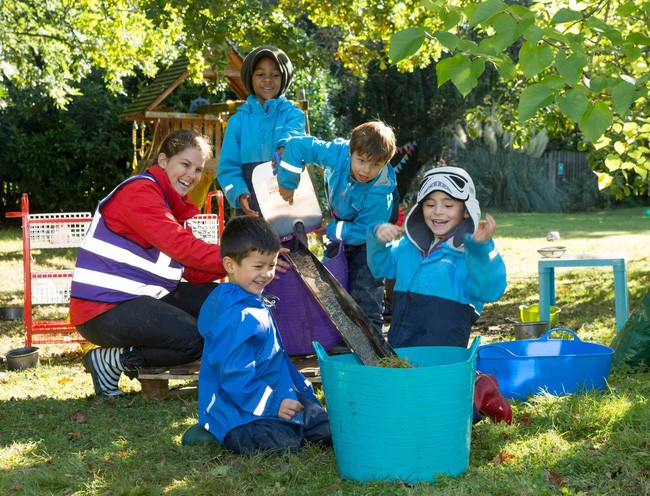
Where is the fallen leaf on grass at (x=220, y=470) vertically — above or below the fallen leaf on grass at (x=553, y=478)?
below

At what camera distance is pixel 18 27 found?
1230cm

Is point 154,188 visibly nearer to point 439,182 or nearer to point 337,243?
point 337,243

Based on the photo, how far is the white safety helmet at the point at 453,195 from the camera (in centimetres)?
388

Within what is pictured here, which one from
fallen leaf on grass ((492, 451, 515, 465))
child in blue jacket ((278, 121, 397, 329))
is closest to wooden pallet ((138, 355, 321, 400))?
child in blue jacket ((278, 121, 397, 329))

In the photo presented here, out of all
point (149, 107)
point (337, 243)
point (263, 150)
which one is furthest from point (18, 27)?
point (337, 243)

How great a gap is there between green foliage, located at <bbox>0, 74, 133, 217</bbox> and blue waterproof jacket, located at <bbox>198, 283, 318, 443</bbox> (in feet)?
42.2

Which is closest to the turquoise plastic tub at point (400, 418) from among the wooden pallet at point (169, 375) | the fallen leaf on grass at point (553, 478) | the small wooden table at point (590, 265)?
the fallen leaf on grass at point (553, 478)

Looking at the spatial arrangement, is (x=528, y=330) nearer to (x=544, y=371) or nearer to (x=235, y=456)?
(x=544, y=371)

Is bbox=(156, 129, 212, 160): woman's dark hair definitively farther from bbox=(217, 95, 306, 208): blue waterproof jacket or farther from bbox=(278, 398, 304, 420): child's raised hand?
bbox=(278, 398, 304, 420): child's raised hand

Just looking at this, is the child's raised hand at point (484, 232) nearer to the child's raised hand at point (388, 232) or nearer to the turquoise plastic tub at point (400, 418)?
the child's raised hand at point (388, 232)

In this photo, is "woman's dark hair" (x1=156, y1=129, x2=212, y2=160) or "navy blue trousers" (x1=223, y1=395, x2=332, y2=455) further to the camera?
"woman's dark hair" (x1=156, y1=129, x2=212, y2=160)

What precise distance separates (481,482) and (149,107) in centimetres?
942

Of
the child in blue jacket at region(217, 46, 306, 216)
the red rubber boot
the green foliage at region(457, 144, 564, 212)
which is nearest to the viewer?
the red rubber boot

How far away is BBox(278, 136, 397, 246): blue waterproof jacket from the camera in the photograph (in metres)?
4.58
